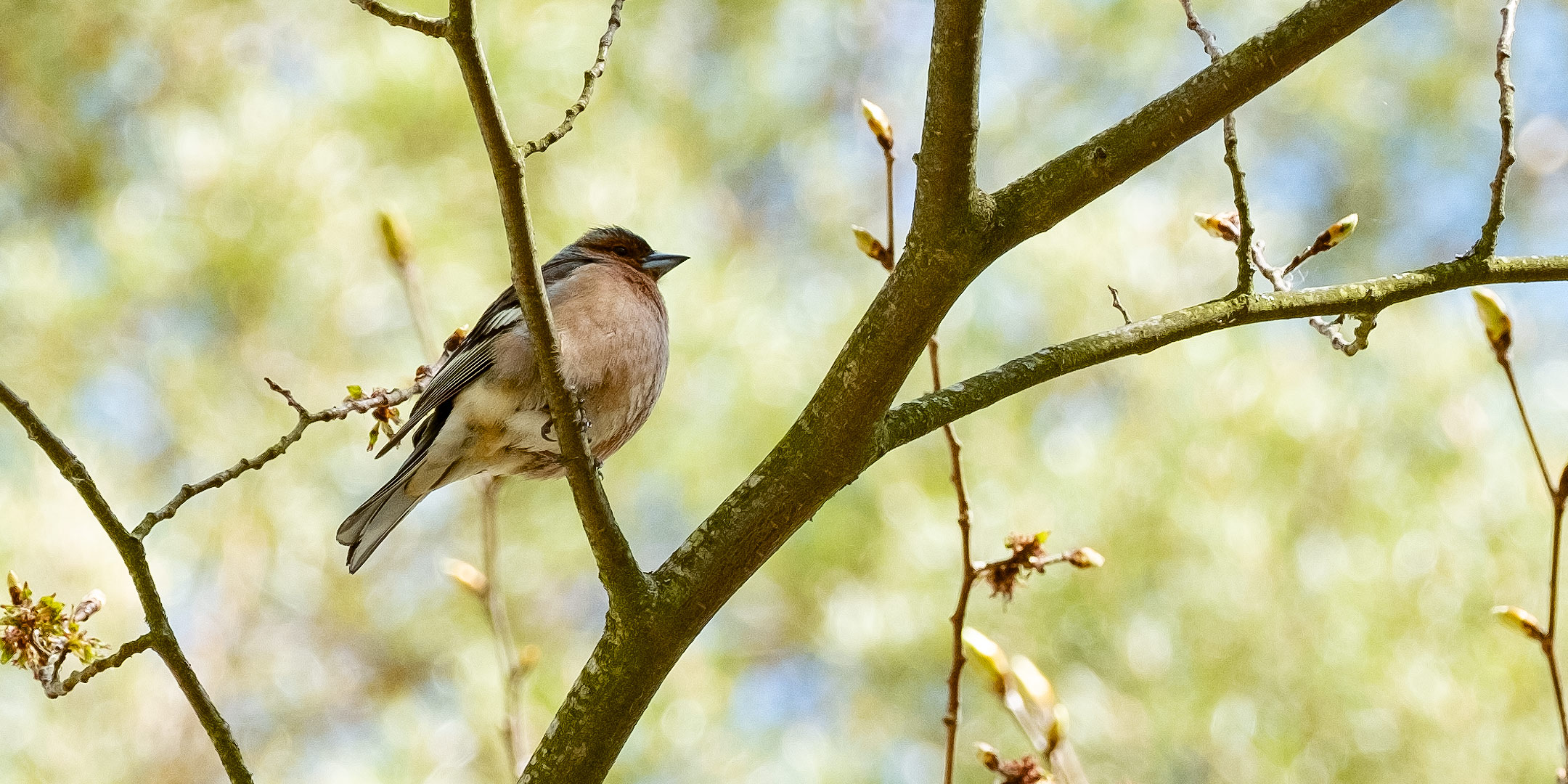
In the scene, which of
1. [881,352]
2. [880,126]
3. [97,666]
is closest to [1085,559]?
[881,352]

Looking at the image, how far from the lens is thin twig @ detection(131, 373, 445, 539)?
1940 mm

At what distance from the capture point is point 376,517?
3.15 meters


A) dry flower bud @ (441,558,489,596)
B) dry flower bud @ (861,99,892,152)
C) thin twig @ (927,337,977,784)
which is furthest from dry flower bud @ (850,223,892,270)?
dry flower bud @ (441,558,489,596)

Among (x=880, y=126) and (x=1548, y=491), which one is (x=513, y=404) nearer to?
(x=880, y=126)

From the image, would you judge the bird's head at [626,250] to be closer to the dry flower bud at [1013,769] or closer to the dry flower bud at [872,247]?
the dry flower bud at [872,247]

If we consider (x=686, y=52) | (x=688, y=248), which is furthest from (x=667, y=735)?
(x=686, y=52)

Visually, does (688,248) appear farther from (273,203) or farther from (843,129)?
(843,129)

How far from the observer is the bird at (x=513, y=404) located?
122 inches

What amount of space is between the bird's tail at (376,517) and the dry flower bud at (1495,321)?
2280 millimetres

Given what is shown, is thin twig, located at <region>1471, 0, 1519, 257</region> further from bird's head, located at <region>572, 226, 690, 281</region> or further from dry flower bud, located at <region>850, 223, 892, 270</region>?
bird's head, located at <region>572, 226, 690, 281</region>

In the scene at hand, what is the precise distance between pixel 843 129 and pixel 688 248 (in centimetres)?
219

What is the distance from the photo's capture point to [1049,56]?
7.49 m

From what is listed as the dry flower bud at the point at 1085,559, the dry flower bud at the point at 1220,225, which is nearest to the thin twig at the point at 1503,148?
the dry flower bud at the point at 1220,225

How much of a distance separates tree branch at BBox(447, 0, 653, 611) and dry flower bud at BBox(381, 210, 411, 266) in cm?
62
